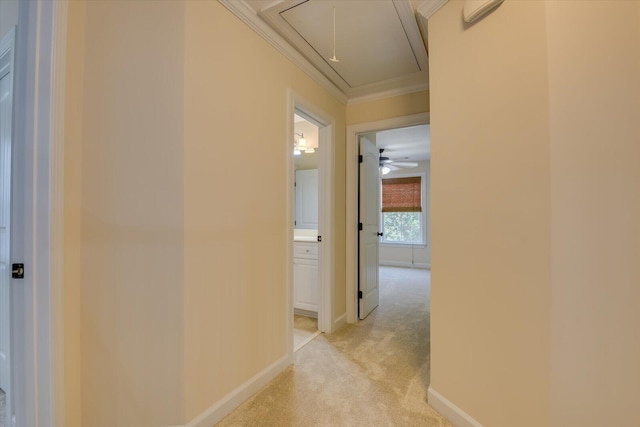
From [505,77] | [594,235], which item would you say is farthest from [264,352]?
[505,77]

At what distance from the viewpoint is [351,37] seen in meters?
2.04

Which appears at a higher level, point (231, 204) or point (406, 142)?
point (406, 142)

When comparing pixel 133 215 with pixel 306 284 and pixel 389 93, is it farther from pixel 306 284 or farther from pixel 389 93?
pixel 389 93

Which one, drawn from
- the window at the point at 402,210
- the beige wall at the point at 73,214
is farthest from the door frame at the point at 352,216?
the window at the point at 402,210

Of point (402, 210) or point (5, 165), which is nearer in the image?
A: point (5, 165)

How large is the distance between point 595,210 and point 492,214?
14.5 inches

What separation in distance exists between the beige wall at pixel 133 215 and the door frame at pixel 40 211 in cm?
9

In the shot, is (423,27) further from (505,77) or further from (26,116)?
(26,116)

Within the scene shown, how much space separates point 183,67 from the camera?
137 cm

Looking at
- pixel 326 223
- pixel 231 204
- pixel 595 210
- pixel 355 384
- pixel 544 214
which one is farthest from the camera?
pixel 326 223

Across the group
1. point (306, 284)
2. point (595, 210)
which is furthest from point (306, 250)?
point (595, 210)

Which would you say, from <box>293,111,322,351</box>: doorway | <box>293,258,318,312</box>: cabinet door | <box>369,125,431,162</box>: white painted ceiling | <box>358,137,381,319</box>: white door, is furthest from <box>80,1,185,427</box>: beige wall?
<box>369,125,431,162</box>: white painted ceiling

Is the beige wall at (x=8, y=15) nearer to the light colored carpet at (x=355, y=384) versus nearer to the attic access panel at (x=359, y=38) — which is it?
the attic access panel at (x=359, y=38)

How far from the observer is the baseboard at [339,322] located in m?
2.83
